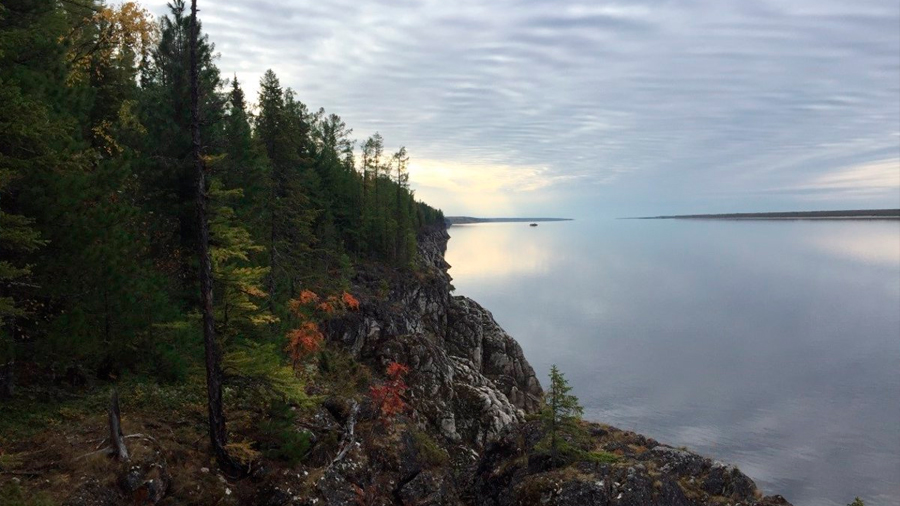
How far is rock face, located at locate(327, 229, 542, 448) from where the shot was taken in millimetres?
27484

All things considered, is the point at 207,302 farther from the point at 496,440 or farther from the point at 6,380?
the point at 496,440

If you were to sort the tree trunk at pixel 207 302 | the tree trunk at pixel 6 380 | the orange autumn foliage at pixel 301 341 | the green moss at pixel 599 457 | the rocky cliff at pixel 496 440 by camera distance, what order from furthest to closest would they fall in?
the orange autumn foliage at pixel 301 341 < the green moss at pixel 599 457 < the rocky cliff at pixel 496 440 < the tree trunk at pixel 6 380 < the tree trunk at pixel 207 302

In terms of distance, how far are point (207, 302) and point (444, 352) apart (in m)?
24.2

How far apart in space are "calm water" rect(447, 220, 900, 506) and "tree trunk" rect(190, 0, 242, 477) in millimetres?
30913

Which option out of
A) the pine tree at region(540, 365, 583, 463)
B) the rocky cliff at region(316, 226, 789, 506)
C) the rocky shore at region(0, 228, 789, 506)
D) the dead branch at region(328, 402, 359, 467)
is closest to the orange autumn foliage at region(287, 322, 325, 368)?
the rocky shore at region(0, 228, 789, 506)

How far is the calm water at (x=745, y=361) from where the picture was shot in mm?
32688

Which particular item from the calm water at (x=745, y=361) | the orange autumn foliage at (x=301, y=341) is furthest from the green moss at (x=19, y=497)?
the calm water at (x=745, y=361)

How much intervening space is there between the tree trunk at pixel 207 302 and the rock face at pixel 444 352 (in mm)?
13618

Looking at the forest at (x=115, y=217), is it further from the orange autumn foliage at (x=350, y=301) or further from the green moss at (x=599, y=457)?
the green moss at (x=599, y=457)

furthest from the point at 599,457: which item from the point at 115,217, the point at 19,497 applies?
the point at 115,217

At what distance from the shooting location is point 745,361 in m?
51.0

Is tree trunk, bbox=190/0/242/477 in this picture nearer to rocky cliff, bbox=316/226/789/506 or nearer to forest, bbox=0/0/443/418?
→ forest, bbox=0/0/443/418

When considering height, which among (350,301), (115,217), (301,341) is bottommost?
(301,341)

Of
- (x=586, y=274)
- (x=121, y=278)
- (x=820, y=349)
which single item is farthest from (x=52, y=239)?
(x=586, y=274)
